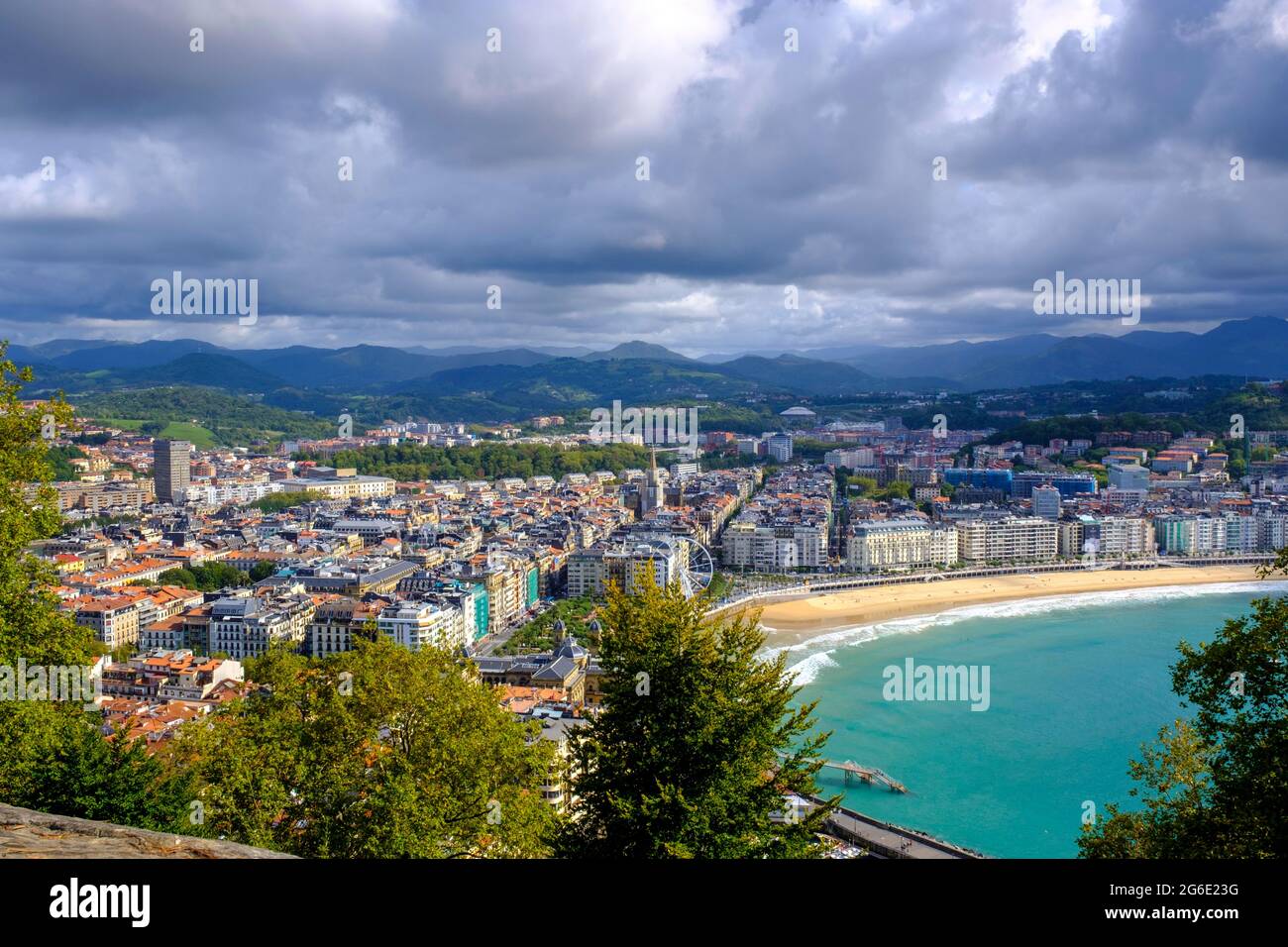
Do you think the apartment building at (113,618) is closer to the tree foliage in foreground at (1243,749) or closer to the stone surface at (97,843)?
the stone surface at (97,843)

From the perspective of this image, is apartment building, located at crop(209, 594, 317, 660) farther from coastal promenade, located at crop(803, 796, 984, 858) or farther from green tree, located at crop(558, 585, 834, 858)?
green tree, located at crop(558, 585, 834, 858)

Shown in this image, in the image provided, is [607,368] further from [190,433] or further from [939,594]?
[939,594]

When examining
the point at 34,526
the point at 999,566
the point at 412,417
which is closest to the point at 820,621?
the point at 999,566

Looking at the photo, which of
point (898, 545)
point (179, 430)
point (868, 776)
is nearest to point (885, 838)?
point (868, 776)

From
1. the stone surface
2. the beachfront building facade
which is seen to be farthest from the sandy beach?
the stone surface

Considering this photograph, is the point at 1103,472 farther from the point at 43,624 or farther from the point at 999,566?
the point at 43,624

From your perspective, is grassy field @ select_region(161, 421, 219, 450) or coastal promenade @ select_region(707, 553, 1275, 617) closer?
coastal promenade @ select_region(707, 553, 1275, 617)
